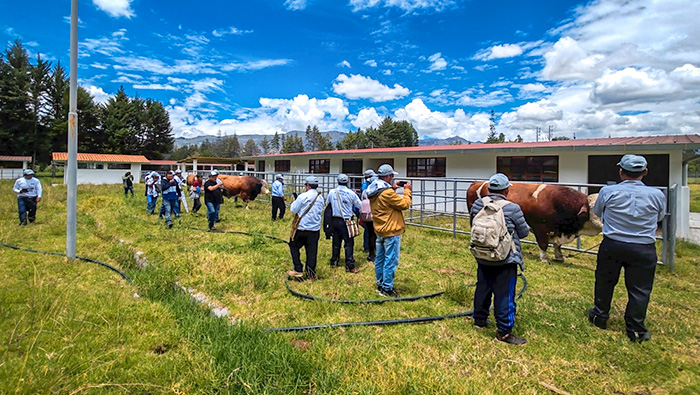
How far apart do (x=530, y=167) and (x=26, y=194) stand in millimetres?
15948

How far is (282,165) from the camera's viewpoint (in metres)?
25.8

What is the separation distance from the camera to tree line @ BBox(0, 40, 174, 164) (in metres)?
38.6

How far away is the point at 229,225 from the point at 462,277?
736 cm

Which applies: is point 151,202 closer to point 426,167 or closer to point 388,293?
point 388,293

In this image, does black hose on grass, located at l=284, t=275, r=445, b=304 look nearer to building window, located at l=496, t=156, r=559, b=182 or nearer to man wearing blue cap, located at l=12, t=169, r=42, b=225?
man wearing blue cap, located at l=12, t=169, r=42, b=225

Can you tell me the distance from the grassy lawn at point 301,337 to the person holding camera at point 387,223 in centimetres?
37

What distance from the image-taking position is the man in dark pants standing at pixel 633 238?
354 centimetres

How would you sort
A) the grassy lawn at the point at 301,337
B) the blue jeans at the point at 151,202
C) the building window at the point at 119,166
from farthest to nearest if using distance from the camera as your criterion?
the building window at the point at 119,166 → the blue jeans at the point at 151,202 → the grassy lawn at the point at 301,337

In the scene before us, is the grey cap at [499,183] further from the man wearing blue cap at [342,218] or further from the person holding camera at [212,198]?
the person holding camera at [212,198]

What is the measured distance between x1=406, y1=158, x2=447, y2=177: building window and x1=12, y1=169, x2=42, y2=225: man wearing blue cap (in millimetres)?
13565

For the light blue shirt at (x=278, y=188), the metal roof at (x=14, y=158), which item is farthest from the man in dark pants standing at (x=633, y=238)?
the metal roof at (x=14, y=158)

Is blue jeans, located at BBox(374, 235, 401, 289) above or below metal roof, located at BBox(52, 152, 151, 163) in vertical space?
below

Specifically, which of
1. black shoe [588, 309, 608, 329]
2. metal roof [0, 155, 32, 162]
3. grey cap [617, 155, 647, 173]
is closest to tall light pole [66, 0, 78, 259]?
black shoe [588, 309, 608, 329]

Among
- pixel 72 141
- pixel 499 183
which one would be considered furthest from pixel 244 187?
pixel 499 183
